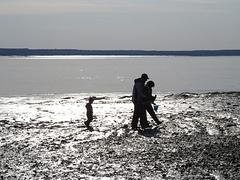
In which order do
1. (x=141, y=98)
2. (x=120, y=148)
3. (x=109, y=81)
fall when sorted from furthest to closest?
(x=109, y=81)
(x=141, y=98)
(x=120, y=148)

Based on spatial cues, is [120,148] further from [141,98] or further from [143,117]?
[141,98]

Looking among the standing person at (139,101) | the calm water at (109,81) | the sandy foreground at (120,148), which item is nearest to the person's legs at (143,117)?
the standing person at (139,101)

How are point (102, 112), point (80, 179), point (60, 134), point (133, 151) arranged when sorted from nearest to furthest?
1. point (80, 179)
2. point (133, 151)
3. point (60, 134)
4. point (102, 112)

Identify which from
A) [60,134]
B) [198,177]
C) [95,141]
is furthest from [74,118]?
[198,177]

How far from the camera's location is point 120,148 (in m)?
11.9

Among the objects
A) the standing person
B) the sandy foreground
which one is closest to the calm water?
the sandy foreground

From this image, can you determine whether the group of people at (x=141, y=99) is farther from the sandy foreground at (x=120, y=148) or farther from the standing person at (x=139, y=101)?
the sandy foreground at (x=120, y=148)

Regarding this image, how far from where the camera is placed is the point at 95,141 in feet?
42.7

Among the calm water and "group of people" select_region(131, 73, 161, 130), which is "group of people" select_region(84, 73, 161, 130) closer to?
"group of people" select_region(131, 73, 161, 130)

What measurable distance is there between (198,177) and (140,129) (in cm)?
616

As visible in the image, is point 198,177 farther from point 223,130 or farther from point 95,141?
point 223,130

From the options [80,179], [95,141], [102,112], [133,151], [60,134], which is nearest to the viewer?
[80,179]

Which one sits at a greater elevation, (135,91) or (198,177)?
(135,91)

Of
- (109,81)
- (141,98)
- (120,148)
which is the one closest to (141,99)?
(141,98)
